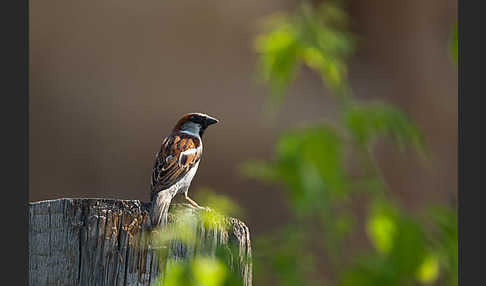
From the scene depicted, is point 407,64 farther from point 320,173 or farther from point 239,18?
point 320,173

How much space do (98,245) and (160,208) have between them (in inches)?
11.2

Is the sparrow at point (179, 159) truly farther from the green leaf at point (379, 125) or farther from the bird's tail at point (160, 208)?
the green leaf at point (379, 125)

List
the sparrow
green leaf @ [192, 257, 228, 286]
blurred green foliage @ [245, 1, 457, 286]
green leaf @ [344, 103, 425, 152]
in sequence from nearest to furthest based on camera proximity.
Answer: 1. green leaf @ [192, 257, 228, 286]
2. the sparrow
3. blurred green foliage @ [245, 1, 457, 286]
4. green leaf @ [344, 103, 425, 152]

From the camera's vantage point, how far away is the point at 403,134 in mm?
3424

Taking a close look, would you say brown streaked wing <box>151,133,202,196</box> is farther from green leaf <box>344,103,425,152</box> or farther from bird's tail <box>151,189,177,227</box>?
green leaf <box>344,103,425,152</box>

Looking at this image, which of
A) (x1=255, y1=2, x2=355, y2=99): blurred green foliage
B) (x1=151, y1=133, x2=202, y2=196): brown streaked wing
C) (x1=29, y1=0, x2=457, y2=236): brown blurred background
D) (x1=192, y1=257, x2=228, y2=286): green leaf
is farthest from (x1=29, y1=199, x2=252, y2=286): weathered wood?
(x1=29, y1=0, x2=457, y2=236): brown blurred background

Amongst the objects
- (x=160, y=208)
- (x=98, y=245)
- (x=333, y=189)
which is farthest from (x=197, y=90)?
(x=98, y=245)

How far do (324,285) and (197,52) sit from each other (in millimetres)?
2296

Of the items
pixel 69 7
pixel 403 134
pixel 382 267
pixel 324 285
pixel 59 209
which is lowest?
pixel 324 285

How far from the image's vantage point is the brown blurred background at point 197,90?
242 inches

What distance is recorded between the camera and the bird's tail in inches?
87.4

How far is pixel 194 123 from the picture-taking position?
3656 mm

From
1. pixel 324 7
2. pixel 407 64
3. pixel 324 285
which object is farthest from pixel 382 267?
pixel 407 64

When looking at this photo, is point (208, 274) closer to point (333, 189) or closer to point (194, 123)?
point (333, 189)
